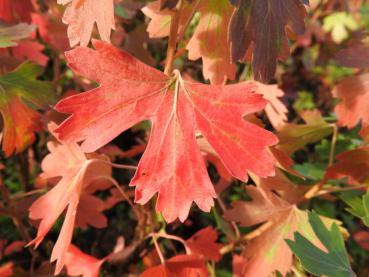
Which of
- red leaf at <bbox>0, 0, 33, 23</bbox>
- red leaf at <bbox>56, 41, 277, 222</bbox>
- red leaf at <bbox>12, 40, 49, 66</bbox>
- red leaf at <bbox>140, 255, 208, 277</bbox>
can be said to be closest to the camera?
red leaf at <bbox>56, 41, 277, 222</bbox>

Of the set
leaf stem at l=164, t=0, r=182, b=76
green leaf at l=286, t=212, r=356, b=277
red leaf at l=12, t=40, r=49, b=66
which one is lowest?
green leaf at l=286, t=212, r=356, b=277

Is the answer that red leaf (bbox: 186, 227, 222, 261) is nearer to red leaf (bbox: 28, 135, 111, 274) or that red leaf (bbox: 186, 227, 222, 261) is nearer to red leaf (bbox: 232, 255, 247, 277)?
red leaf (bbox: 232, 255, 247, 277)

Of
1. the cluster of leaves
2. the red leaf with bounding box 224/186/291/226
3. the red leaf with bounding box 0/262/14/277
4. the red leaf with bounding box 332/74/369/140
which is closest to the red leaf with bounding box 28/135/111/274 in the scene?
the cluster of leaves

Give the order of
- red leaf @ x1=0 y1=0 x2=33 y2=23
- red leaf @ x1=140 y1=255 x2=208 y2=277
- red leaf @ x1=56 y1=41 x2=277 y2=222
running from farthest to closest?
red leaf @ x1=0 y1=0 x2=33 y2=23 < red leaf @ x1=140 y1=255 x2=208 y2=277 < red leaf @ x1=56 y1=41 x2=277 y2=222

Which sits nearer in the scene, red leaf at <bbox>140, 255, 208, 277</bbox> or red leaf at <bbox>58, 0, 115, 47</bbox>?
red leaf at <bbox>58, 0, 115, 47</bbox>

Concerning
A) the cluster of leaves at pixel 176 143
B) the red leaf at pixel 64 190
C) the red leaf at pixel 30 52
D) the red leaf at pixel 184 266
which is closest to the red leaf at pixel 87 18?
the cluster of leaves at pixel 176 143

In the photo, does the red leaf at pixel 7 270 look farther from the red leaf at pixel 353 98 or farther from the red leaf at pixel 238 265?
the red leaf at pixel 353 98

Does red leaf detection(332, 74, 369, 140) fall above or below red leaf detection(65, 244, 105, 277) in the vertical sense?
above
